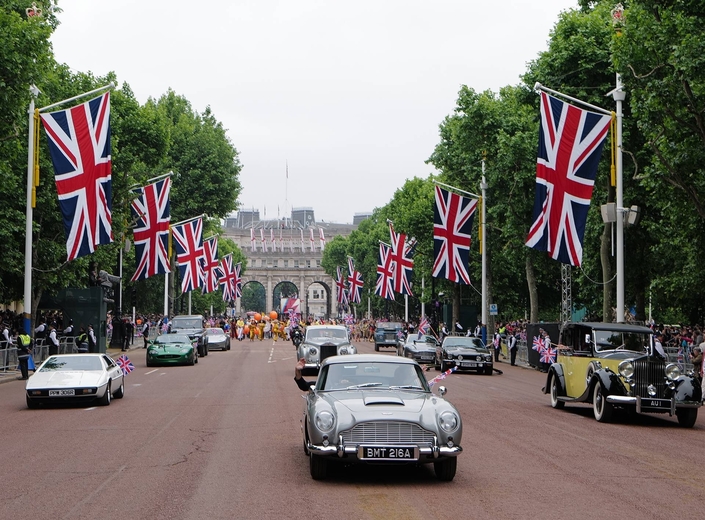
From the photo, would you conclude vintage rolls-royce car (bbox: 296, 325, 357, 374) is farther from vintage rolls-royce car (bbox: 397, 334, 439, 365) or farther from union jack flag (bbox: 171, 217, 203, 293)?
union jack flag (bbox: 171, 217, 203, 293)

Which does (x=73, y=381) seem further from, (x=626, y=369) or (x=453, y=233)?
(x=453, y=233)

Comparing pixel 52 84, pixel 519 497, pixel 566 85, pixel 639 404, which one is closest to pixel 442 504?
pixel 519 497

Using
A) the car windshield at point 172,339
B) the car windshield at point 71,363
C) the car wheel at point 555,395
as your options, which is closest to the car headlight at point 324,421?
the car wheel at point 555,395

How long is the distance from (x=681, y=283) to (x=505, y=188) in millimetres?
13910

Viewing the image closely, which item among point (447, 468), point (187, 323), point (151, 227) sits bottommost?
point (447, 468)

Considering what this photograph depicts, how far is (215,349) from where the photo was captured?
206 feet

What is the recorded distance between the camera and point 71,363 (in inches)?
894

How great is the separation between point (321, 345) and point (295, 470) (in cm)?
2037

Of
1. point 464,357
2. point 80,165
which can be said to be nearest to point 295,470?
point 80,165

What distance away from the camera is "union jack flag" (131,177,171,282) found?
1820 inches

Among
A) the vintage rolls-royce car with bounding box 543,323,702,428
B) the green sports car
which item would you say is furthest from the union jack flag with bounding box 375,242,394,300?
the vintage rolls-royce car with bounding box 543,323,702,428

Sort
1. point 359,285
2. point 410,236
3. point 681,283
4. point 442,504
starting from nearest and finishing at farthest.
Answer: point 442,504 → point 681,283 → point 410,236 → point 359,285

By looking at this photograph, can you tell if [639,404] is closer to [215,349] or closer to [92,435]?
[92,435]

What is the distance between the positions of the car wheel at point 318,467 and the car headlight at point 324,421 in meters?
0.34
